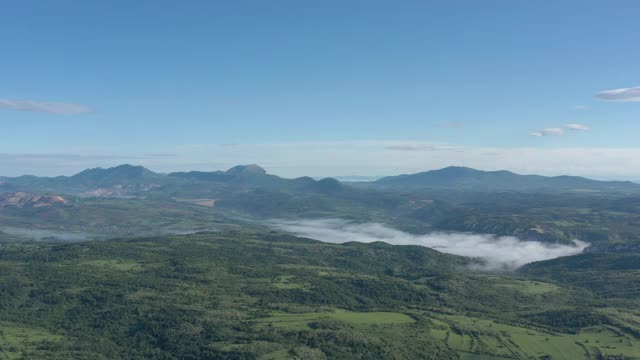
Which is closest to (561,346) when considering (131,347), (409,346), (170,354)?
(409,346)

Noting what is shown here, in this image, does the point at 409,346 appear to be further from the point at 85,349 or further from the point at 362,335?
the point at 85,349

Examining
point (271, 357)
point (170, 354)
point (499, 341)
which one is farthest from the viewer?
point (499, 341)

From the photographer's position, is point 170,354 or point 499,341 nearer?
point 170,354

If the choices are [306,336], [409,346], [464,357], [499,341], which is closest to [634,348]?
[499,341]

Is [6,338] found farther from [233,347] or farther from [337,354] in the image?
[337,354]

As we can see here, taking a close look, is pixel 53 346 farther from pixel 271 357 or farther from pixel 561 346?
pixel 561 346

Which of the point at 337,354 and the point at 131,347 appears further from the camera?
the point at 131,347

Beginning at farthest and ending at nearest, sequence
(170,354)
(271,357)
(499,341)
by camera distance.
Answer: (499,341) → (170,354) → (271,357)

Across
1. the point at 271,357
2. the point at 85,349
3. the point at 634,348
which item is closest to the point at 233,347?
the point at 271,357
